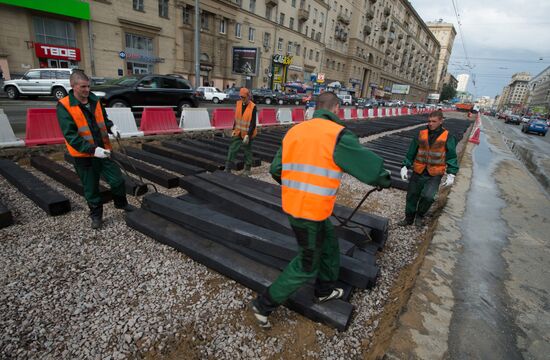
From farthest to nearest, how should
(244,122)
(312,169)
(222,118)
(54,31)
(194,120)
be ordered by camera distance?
1. (54,31)
2. (222,118)
3. (194,120)
4. (244,122)
5. (312,169)

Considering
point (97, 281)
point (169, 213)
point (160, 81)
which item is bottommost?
point (97, 281)

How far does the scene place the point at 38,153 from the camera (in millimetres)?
6789

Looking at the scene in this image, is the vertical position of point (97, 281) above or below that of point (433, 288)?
below

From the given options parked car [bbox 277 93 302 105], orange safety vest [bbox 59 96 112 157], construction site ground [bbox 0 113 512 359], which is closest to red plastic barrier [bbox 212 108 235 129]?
orange safety vest [bbox 59 96 112 157]

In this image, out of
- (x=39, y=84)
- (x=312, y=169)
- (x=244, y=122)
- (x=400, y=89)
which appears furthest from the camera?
(x=400, y=89)

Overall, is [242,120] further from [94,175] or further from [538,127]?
[538,127]

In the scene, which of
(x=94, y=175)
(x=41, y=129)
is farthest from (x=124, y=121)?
(x=94, y=175)

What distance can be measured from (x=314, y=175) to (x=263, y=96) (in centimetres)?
2997

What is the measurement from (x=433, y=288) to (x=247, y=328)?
5.96 feet

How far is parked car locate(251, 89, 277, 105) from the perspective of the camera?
100ft

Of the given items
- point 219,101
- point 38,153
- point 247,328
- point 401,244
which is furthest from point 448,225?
point 219,101

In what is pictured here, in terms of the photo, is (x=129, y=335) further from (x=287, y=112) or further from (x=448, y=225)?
(x=287, y=112)

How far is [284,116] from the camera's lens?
15.5m

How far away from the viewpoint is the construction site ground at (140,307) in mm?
2299
